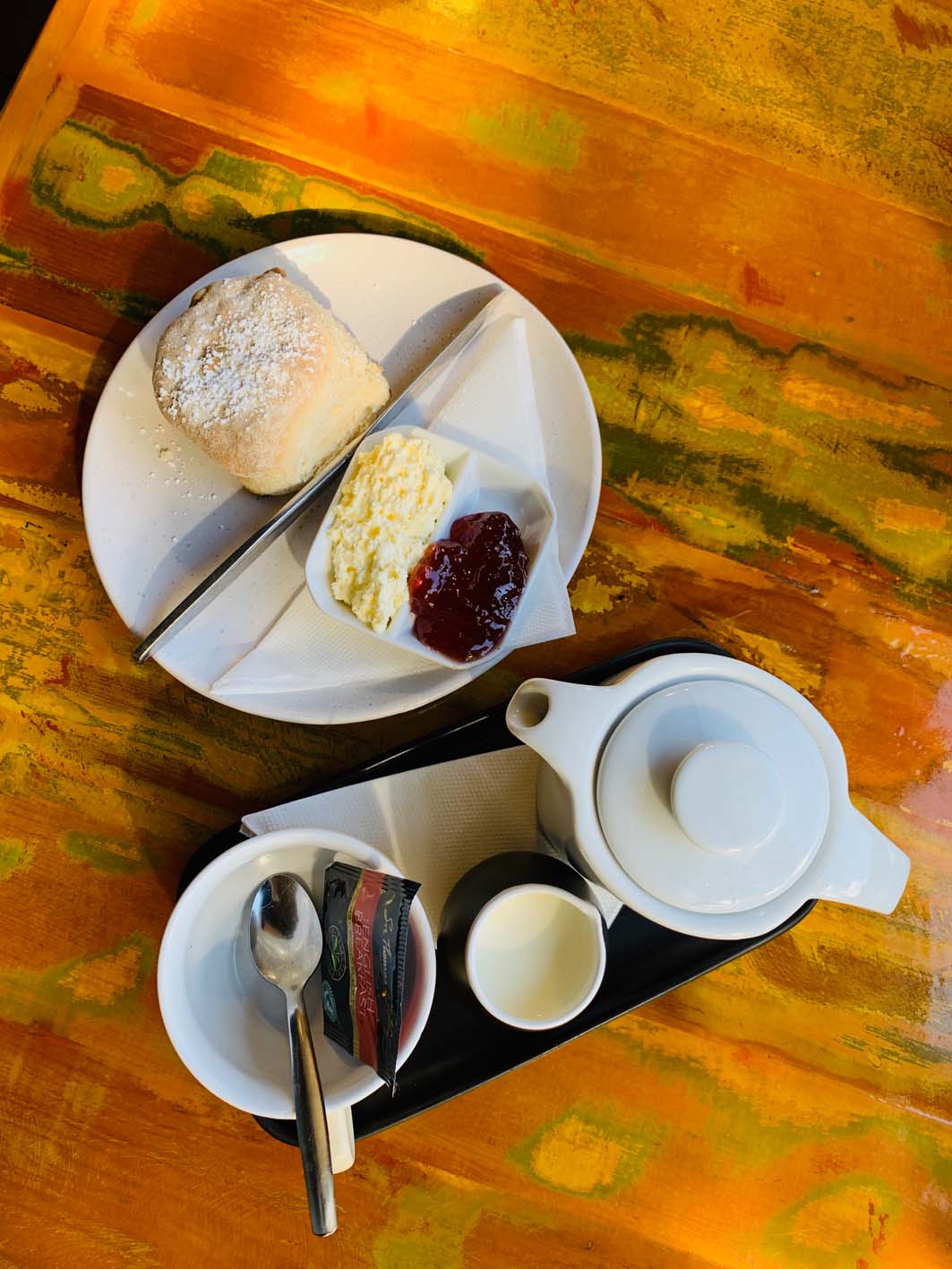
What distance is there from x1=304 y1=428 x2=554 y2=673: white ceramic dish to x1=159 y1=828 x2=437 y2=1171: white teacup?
336 millimetres

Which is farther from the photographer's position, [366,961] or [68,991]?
[68,991]

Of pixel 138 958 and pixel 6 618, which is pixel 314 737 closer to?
pixel 138 958

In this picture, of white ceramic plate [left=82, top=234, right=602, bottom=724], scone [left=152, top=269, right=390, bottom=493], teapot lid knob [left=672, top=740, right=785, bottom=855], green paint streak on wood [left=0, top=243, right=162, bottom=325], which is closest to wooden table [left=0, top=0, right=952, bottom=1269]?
green paint streak on wood [left=0, top=243, right=162, bottom=325]

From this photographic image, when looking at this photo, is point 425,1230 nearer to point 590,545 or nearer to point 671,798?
point 671,798

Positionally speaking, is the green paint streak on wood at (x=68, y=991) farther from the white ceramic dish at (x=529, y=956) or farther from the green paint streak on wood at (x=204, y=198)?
the green paint streak on wood at (x=204, y=198)

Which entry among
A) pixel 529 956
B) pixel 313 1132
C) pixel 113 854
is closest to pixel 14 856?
pixel 113 854

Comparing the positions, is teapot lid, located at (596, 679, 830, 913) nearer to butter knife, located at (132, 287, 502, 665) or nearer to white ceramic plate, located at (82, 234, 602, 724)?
white ceramic plate, located at (82, 234, 602, 724)

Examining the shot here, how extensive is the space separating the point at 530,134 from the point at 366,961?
4.82 ft

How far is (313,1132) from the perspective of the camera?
45.8 inches

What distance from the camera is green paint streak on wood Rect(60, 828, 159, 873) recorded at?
1559 mm

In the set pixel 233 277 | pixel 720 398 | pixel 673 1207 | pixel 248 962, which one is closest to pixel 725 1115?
pixel 673 1207

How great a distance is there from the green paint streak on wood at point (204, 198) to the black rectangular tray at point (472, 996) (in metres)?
0.94

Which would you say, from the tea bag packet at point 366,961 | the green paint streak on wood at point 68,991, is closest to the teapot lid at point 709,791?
the tea bag packet at point 366,961

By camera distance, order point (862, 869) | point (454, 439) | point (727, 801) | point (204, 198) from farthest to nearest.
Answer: point (204, 198)
point (454, 439)
point (862, 869)
point (727, 801)
